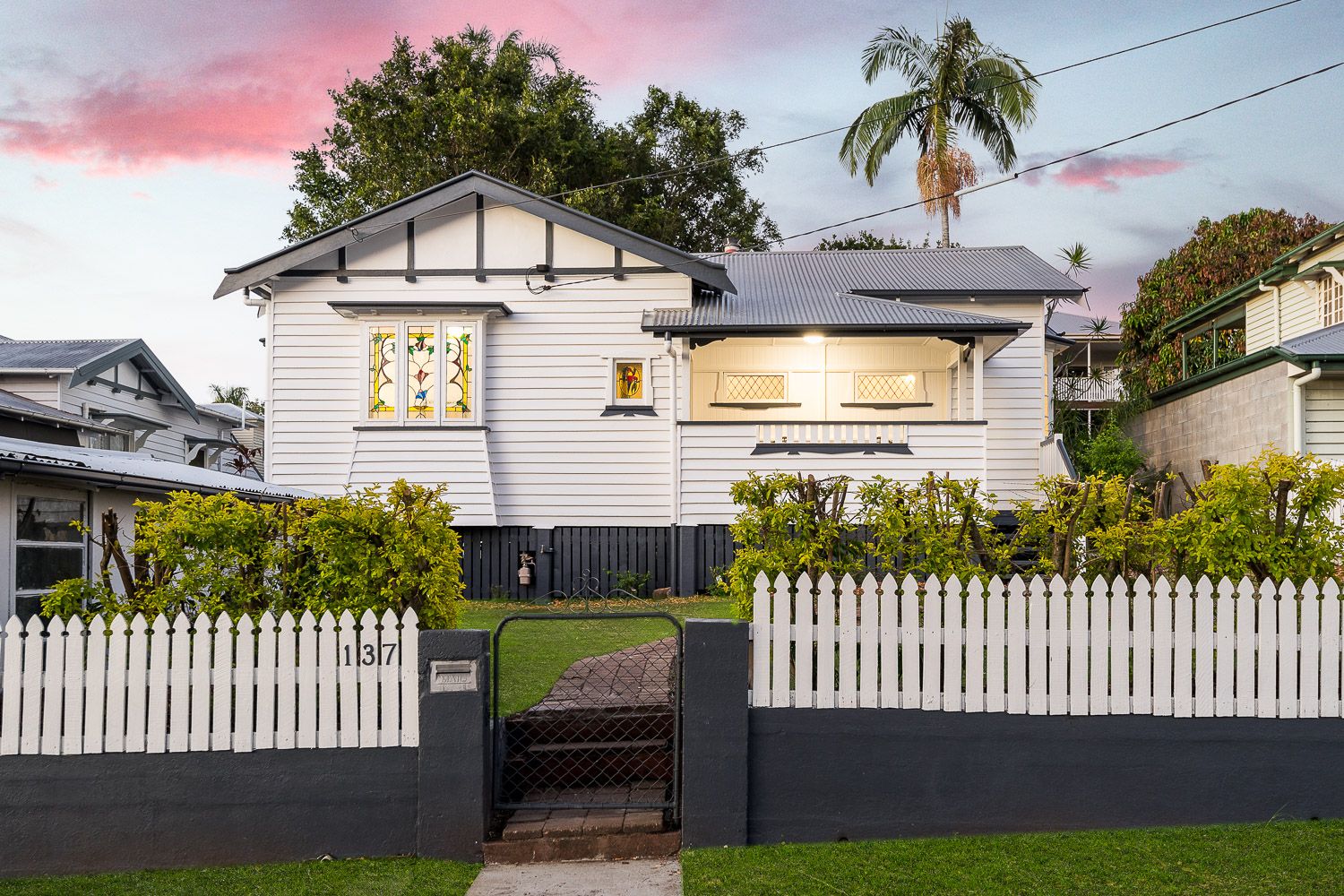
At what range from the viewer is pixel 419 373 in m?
17.6

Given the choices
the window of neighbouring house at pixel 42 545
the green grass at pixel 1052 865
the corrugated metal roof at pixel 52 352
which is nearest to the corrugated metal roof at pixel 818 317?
the window of neighbouring house at pixel 42 545

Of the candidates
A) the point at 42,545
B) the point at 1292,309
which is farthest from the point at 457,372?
the point at 1292,309

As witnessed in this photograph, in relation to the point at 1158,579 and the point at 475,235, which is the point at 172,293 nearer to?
the point at 475,235

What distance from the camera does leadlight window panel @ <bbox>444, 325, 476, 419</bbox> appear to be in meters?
17.6

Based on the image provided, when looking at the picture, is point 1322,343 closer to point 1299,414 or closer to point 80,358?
point 1299,414

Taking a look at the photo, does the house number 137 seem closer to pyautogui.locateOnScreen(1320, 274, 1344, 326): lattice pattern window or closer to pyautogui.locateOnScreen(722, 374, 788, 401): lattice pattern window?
pyautogui.locateOnScreen(722, 374, 788, 401): lattice pattern window

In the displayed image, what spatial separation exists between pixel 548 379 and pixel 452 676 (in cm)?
1229

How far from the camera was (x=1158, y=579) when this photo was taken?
20.8ft

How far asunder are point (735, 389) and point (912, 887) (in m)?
15.4

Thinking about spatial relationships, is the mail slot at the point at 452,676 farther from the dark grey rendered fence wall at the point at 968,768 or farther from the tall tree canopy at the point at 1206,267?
the tall tree canopy at the point at 1206,267

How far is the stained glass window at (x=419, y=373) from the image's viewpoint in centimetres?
1755

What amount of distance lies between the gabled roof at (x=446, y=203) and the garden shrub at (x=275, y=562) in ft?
38.3

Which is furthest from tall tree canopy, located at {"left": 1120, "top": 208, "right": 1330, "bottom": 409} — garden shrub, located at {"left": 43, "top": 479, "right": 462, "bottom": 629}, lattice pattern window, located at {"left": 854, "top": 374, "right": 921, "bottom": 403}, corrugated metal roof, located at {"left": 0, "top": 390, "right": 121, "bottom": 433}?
garden shrub, located at {"left": 43, "top": 479, "right": 462, "bottom": 629}

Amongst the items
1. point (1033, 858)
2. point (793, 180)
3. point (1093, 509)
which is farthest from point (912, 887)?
point (793, 180)
